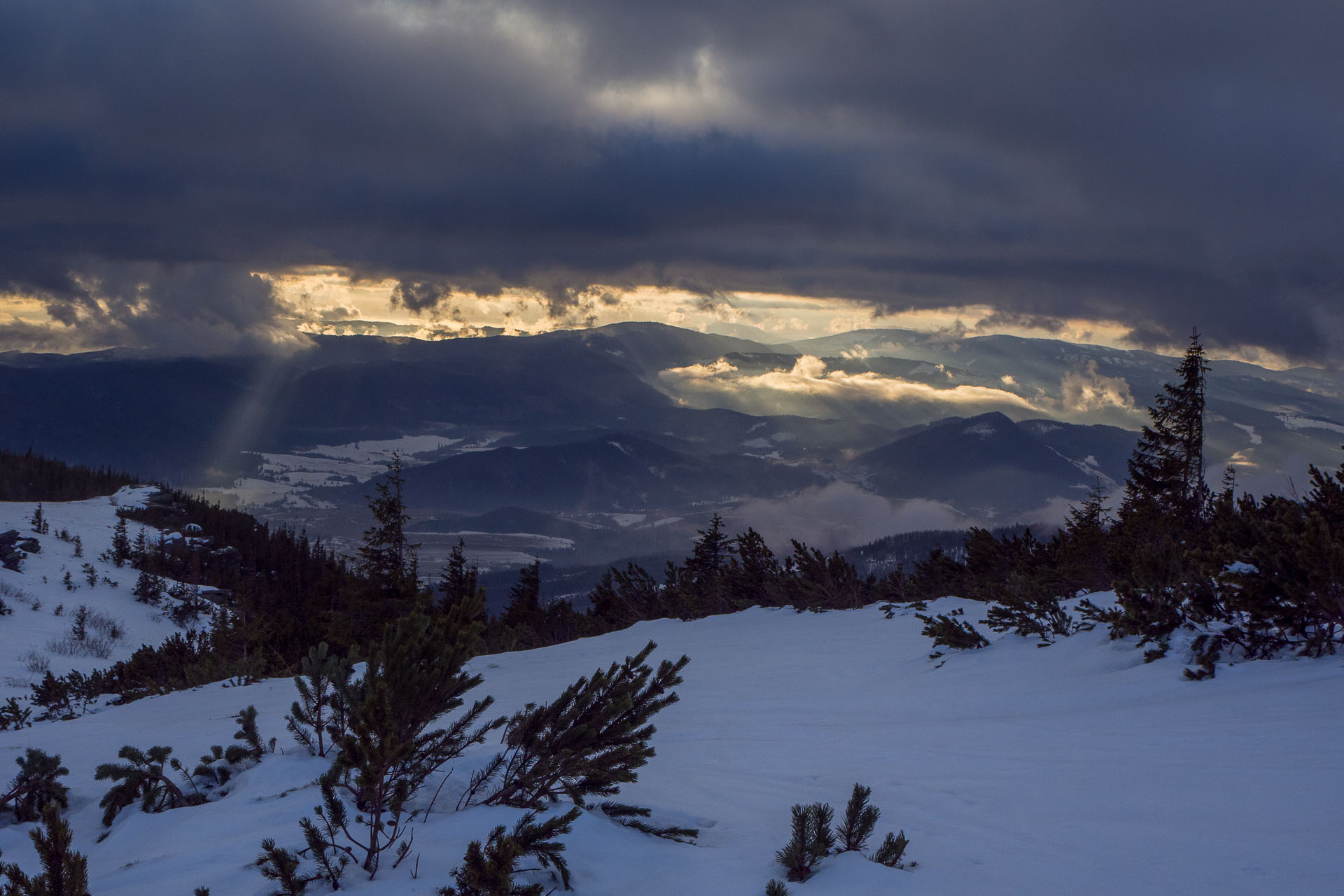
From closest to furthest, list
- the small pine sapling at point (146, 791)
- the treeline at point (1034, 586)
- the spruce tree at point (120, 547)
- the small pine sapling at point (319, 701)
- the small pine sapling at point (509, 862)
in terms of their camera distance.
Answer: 1. the small pine sapling at point (509, 862)
2. the small pine sapling at point (319, 701)
3. the small pine sapling at point (146, 791)
4. the treeline at point (1034, 586)
5. the spruce tree at point (120, 547)

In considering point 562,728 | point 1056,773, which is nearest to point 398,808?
point 562,728

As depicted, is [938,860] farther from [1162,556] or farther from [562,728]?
[1162,556]

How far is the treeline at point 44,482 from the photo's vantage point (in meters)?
91.7

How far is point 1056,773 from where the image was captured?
17.6 ft

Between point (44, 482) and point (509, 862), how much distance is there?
120233 mm

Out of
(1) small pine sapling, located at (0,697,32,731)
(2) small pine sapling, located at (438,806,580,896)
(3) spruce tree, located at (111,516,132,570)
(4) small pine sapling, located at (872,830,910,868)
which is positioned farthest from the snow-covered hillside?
(4) small pine sapling, located at (872,830,910,868)

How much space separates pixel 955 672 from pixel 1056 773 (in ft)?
15.7

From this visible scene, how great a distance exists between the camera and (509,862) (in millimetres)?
3199

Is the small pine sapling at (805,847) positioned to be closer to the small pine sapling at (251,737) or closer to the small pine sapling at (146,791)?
the small pine sapling at (251,737)

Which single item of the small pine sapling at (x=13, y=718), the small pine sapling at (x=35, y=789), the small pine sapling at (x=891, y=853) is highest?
the small pine sapling at (x=891, y=853)

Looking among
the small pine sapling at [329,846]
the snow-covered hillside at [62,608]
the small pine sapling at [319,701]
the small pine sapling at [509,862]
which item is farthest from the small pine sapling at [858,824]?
the snow-covered hillside at [62,608]

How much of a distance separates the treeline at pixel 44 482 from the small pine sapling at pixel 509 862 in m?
109

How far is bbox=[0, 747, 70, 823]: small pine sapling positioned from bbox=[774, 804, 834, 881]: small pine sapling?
5.30 meters

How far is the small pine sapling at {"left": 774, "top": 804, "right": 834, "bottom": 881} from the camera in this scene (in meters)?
3.81
